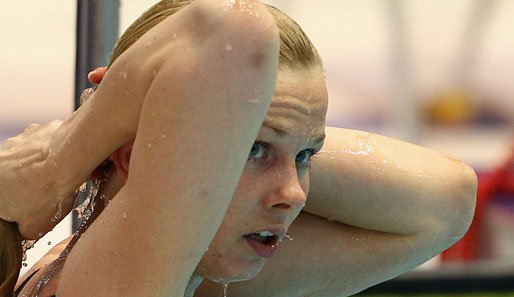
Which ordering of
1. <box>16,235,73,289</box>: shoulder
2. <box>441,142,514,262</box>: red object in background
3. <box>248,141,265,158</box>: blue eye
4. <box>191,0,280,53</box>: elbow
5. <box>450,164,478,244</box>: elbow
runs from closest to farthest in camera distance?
<box>191,0,280,53</box>: elbow, <box>248,141,265,158</box>: blue eye, <box>16,235,73,289</box>: shoulder, <box>450,164,478,244</box>: elbow, <box>441,142,514,262</box>: red object in background

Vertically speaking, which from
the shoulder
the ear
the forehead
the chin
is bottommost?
the shoulder

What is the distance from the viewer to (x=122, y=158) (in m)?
0.87

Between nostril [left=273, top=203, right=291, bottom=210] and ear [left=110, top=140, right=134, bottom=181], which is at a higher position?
ear [left=110, top=140, right=134, bottom=181]

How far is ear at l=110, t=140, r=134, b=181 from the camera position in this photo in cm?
85

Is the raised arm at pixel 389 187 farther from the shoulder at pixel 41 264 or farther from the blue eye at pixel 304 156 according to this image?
the shoulder at pixel 41 264

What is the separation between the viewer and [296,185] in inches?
32.6

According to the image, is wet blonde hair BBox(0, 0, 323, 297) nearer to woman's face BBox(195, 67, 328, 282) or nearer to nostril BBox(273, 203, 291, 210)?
woman's face BBox(195, 67, 328, 282)

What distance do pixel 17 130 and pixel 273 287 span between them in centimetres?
222

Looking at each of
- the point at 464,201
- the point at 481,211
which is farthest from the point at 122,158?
the point at 481,211

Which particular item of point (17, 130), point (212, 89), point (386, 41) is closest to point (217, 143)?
point (212, 89)

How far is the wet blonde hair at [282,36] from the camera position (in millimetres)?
858

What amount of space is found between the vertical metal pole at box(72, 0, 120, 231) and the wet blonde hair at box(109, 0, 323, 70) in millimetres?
382

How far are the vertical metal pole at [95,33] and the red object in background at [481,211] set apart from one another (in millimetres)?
2028

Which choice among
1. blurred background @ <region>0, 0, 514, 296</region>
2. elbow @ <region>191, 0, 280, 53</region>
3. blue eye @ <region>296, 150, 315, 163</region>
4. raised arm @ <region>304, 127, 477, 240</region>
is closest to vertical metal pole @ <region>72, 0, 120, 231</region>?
raised arm @ <region>304, 127, 477, 240</region>
